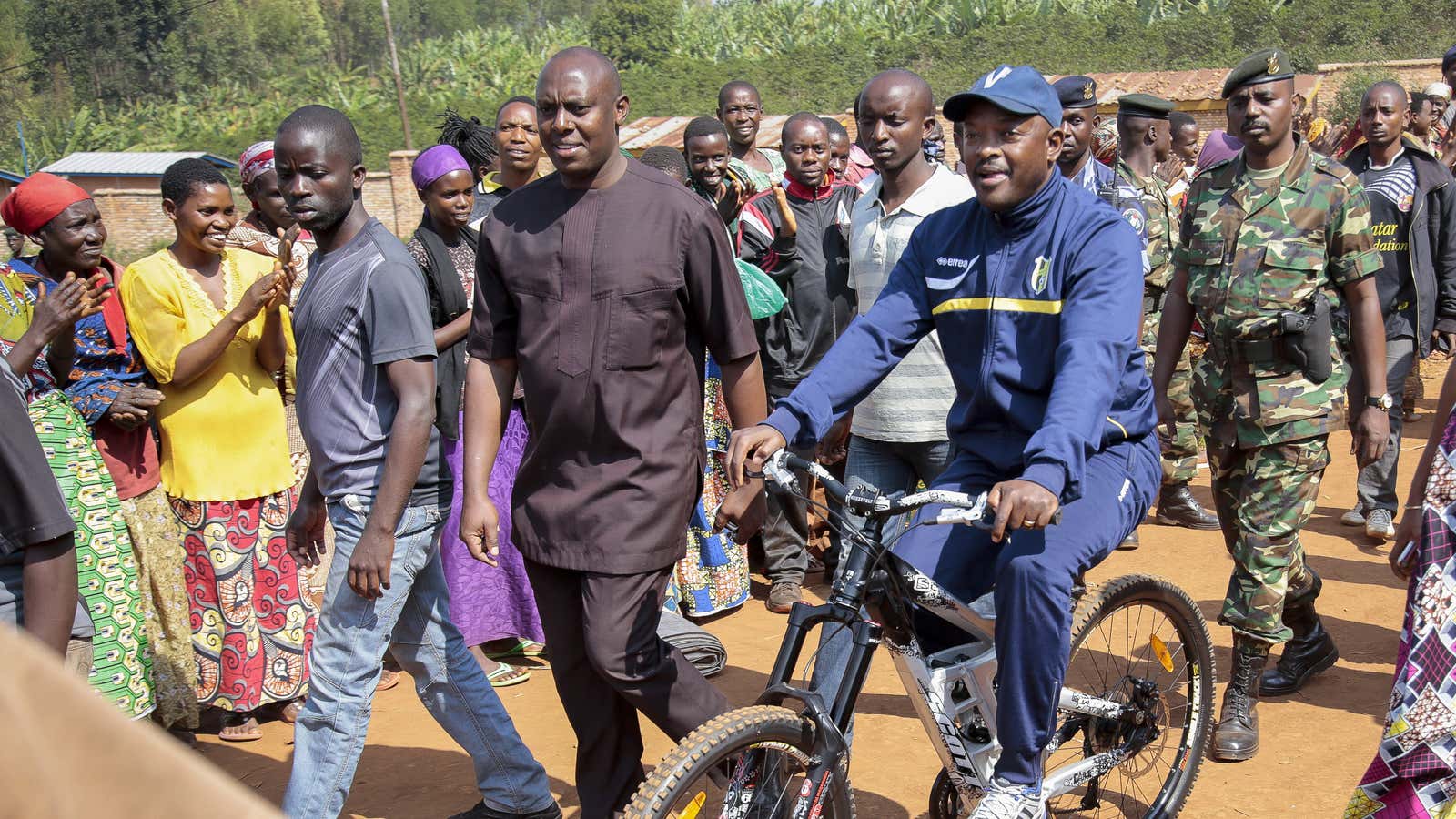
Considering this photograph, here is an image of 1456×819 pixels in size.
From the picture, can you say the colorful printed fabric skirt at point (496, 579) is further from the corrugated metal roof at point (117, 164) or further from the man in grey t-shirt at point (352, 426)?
the corrugated metal roof at point (117, 164)

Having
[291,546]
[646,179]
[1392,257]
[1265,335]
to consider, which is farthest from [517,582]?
[1392,257]

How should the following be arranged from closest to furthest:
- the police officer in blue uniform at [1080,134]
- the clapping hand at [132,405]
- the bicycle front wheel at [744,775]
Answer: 1. the bicycle front wheel at [744,775]
2. the clapping hand at [132,405]
3. the police officer in blue uniform at [1080,134]

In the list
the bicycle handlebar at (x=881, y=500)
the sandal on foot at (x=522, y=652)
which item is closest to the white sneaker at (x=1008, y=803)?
the bicycle handlebar at (x=881, y=500)

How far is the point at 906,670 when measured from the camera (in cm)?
357

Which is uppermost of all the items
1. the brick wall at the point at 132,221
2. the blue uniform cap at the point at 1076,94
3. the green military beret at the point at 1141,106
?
the blue uniform cap at the point at 1076,94

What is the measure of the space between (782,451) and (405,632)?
62.9 inches

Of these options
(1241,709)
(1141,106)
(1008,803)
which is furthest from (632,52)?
(1008,803)

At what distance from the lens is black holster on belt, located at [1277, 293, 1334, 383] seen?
4.88m

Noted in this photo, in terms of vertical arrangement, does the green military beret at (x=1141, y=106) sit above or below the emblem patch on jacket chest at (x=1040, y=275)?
below

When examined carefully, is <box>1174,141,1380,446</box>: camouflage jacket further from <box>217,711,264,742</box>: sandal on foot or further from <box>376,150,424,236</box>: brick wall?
<box>376,150,424,236</box>: brick wall

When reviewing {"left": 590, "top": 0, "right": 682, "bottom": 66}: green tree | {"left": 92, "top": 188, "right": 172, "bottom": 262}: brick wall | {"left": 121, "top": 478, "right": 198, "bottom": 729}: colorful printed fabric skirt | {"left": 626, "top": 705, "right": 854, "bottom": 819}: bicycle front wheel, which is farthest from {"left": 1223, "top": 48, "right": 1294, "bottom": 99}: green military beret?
{"left": 590, "top": 0, "right": 682, "bottom": 66}: green tree

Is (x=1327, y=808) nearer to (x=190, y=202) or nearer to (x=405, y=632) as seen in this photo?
(x=405, y=632)

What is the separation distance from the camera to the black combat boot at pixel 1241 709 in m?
4.79

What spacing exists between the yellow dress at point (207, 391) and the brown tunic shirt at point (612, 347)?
2.07 m
